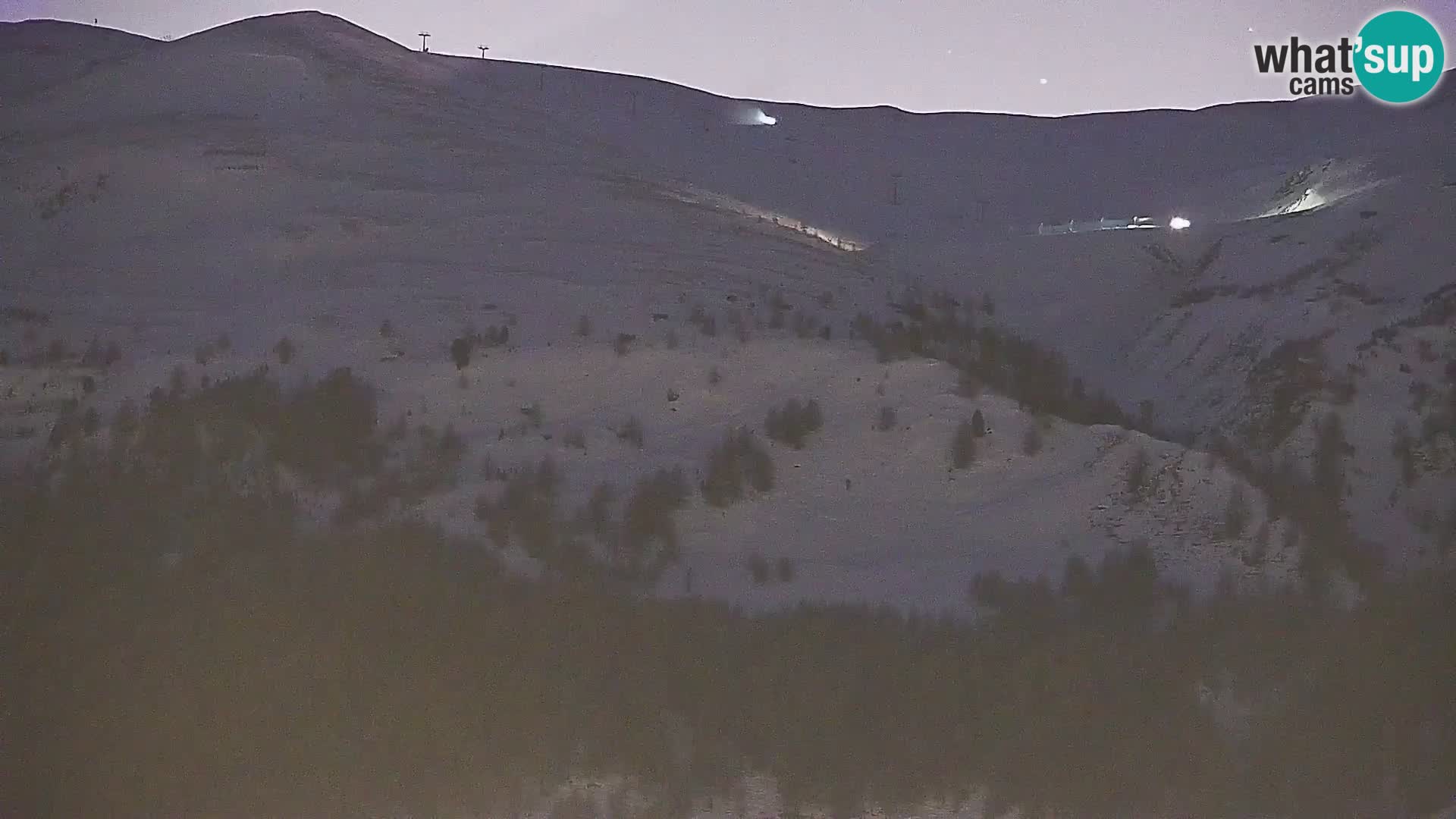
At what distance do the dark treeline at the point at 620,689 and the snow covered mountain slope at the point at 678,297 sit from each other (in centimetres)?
105

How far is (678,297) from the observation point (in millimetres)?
15289

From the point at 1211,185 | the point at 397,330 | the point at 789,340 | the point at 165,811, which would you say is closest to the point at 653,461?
the point at 789,340

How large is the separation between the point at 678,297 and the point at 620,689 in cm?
901

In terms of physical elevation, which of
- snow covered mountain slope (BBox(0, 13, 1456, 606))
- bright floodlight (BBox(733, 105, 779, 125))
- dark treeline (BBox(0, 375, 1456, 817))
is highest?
bright floodlight (BBox(733, 105, 779, 125))

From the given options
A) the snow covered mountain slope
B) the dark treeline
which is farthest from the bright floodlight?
the dark treeline

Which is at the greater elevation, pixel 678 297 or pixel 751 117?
pixel 751 117

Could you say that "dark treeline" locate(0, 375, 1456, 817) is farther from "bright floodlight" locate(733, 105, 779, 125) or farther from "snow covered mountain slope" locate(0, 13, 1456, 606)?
"bright floodlight" locate(733, 105, 779, 125)

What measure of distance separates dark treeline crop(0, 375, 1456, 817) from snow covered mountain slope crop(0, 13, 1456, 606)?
3.45ft

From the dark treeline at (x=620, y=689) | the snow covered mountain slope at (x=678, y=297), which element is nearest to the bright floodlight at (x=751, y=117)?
the snow covered mountain slope at (x=678, y=297)

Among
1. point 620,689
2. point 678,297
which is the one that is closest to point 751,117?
point 678,297

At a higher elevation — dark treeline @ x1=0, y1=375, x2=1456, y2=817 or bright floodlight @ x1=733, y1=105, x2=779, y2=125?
bright floodlight @ x1=733, y1=105, x2=779, y2=125

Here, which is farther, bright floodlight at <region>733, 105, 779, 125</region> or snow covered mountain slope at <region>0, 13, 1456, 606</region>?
bright floodlight at <region>733, 105, 779, 125</region>

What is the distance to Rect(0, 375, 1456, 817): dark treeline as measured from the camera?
6039 mm

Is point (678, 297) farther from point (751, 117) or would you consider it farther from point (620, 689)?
point (751, 117)
